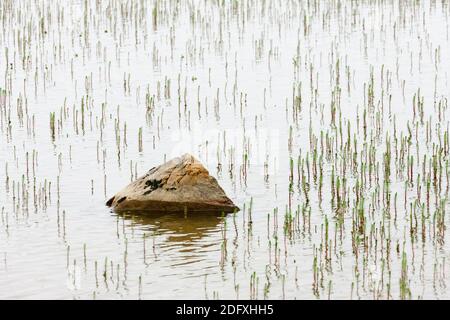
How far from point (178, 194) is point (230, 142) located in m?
2.48

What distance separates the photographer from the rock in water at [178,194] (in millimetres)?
11711

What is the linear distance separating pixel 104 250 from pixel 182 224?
1130mm

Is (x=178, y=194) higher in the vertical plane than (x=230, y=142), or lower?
lower

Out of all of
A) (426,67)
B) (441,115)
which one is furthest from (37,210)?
(426,67)

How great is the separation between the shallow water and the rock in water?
0.14 metres

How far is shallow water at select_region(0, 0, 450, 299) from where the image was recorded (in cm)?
972

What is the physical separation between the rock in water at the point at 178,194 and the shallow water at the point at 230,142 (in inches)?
5.4

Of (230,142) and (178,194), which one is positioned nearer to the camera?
(178,194)

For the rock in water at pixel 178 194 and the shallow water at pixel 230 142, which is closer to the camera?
the shallow water at pixel 230 142

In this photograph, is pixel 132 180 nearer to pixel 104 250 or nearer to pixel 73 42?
pixel 104 250

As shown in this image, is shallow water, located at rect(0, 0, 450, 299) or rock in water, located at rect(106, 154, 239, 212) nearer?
shallow water, located at rect(0, 0, 450, 299)

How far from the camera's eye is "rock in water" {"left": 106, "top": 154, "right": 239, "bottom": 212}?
1171 cm

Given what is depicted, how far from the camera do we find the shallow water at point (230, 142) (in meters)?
9.72

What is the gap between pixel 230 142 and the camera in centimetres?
1415
